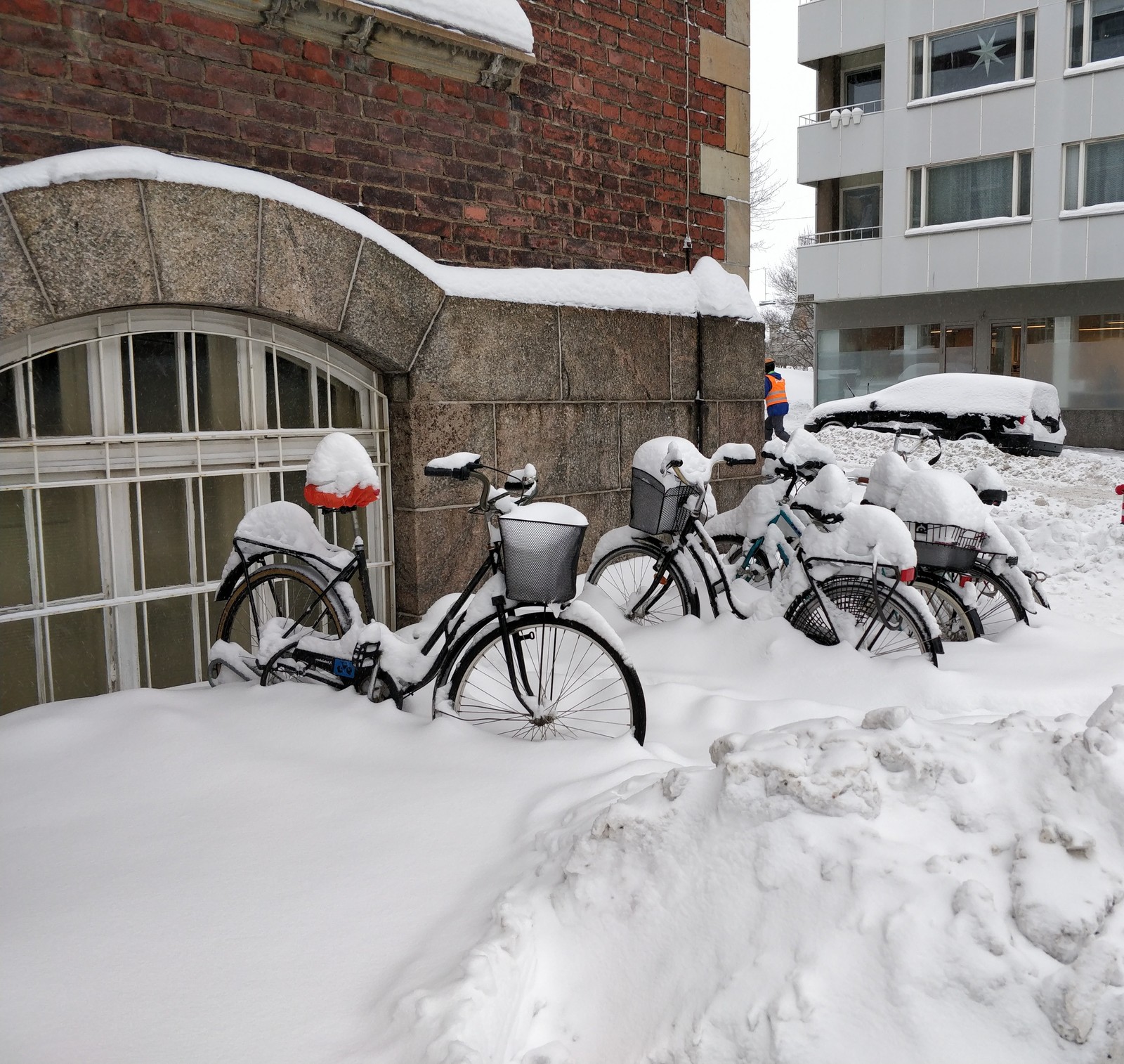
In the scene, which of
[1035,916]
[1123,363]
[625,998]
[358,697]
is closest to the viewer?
[1035,916]

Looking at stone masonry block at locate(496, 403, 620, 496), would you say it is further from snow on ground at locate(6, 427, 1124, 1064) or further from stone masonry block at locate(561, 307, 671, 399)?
snow on ground at locate(6, 427, 1124, 1064)

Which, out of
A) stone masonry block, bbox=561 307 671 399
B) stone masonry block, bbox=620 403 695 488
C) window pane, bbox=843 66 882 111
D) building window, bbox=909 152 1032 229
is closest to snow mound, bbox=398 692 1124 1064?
stone masonry block, bbox=561 307 671 399

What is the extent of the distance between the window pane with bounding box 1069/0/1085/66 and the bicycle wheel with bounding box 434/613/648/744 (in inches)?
808

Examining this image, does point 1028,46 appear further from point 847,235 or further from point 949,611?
point 949,611

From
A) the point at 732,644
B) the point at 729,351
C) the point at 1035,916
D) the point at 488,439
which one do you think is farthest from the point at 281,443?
the point at 1035,916

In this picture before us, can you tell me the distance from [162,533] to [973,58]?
21.6 metres

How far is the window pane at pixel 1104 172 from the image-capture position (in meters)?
19.4

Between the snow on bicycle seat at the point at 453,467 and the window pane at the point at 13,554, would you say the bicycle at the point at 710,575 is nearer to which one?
the snow on bicycle seat at the point at 453,467

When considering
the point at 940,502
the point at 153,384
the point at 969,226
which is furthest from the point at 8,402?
the point at 969,226

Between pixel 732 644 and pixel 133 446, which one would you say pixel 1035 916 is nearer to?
pixel 732 644

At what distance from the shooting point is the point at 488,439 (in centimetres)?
538

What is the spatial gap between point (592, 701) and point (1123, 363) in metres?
19.3

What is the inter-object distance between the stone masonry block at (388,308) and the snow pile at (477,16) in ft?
3.74

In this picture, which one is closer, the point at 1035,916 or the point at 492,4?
the point at 1035,916
